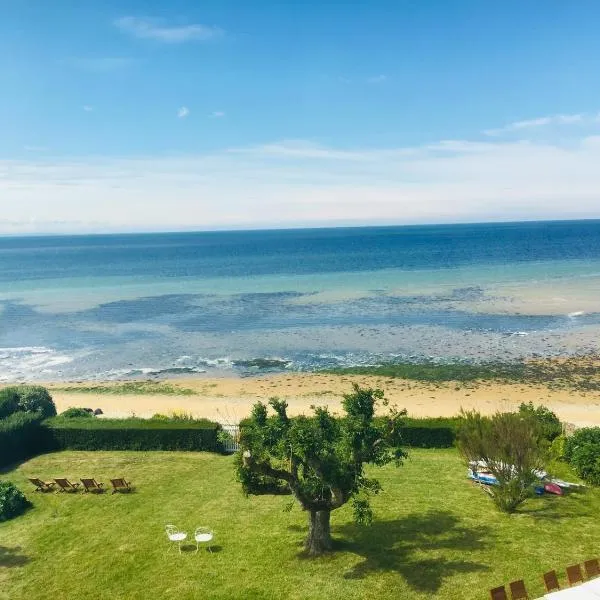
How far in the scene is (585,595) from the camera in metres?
13.0

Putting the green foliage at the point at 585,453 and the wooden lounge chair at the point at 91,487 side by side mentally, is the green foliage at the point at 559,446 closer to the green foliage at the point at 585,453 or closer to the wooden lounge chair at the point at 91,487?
the green foliage at the point at 585,453

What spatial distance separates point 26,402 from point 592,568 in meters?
29.4

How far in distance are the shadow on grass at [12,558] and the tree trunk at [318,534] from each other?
9304 millimetres

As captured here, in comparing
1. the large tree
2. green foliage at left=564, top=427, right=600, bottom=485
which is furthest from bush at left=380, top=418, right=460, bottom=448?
the large tree

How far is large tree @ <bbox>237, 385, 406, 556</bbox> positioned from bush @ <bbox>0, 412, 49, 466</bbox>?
16.6 metres

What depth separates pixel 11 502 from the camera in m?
22.6

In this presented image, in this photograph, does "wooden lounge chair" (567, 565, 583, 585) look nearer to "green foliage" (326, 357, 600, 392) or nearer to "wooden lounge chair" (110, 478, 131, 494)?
"wooden lounge chair" (110, 478, 131, 494)

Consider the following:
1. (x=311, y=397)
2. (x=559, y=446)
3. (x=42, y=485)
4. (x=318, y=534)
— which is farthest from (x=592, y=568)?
(x=311, y=397)

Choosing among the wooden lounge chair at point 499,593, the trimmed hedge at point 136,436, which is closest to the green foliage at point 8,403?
the trimmed hedge at point 136,436

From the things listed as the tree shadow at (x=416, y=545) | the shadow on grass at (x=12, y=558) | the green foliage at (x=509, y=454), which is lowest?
the shadow on grass at (x=12, y=558)

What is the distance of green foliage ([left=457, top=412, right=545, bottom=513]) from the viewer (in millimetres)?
20406

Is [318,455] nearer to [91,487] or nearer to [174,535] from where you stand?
[174,535]

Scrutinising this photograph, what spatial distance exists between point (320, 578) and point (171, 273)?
133m

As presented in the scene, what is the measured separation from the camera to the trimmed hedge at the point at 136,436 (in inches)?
1162
